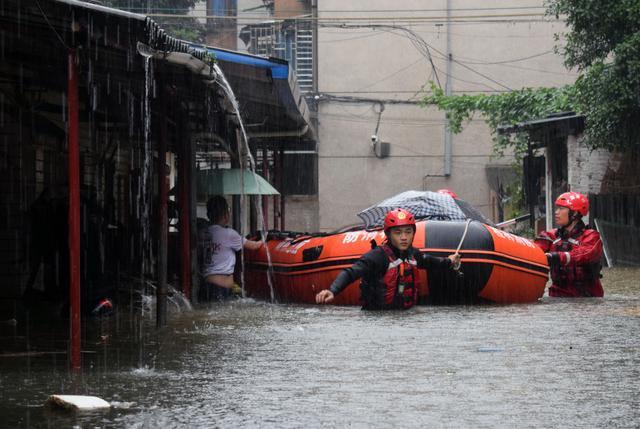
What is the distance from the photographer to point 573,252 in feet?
41.0

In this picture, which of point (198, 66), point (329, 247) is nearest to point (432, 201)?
point (329, 247)

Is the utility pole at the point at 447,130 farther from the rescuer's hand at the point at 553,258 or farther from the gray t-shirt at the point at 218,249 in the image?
the rescuer's hand at the point at 553,258

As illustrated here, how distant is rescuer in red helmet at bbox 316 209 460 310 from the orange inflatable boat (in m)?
0.39

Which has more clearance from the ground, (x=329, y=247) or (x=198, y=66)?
(x=198, y=66)

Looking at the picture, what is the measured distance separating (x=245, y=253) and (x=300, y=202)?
23.0m

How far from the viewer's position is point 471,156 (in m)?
37.1

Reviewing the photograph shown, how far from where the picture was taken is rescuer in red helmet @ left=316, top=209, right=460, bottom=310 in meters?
11.1

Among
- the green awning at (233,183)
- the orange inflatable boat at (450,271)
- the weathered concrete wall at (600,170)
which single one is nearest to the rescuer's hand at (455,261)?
the orange inflatable boat at (450,271)

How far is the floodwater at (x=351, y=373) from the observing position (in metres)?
5.52

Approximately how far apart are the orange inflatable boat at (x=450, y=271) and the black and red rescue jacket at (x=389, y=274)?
37 cm

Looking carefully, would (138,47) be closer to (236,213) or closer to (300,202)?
(236,213)

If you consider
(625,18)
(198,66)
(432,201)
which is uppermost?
(625,18)

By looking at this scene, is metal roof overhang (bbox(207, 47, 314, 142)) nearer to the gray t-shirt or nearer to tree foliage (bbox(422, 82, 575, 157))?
the gray t-shirt

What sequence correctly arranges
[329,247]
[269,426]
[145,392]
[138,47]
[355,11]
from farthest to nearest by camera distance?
[355,11] < [329,247] < [138,47] < [145,392] < [269,426]
